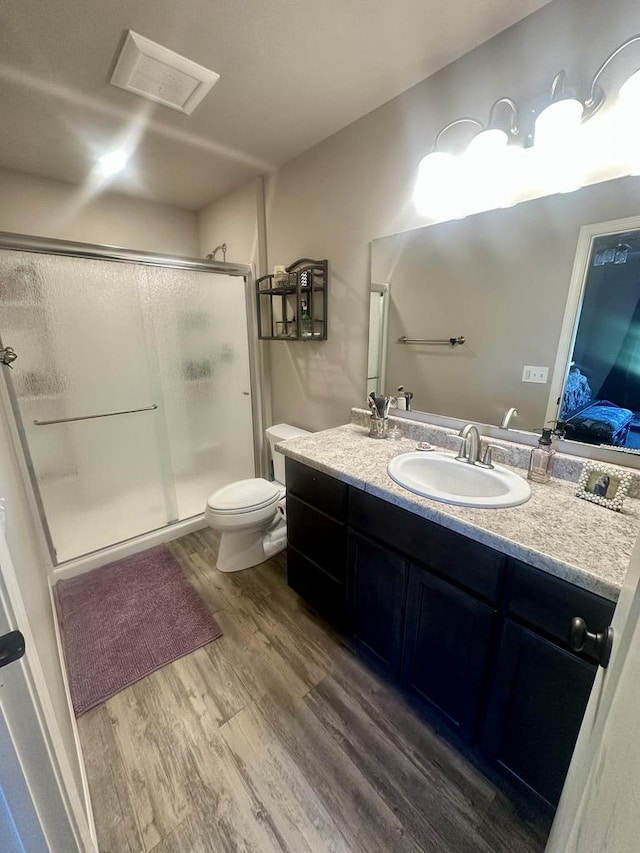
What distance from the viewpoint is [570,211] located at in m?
1.13

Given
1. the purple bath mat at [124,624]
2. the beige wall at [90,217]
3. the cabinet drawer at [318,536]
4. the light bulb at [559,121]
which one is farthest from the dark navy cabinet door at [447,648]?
the beige wall at [90,217]

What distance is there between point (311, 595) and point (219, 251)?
260 cm

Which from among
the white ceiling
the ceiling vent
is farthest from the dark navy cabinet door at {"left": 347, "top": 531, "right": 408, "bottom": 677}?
the ceiling vent

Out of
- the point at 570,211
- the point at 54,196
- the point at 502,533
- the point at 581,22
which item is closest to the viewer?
the point at 502,533

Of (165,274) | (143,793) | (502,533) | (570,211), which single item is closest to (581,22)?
(570,211)

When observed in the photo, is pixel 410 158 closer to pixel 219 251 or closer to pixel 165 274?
pixel 165 274

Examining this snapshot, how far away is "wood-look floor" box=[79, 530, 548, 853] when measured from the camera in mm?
958

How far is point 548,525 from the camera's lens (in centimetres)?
94

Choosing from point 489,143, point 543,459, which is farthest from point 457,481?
point 489,143

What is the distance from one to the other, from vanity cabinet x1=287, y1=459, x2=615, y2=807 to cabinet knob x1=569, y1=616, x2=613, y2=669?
18 cm

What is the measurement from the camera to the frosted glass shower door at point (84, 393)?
5.83 feet

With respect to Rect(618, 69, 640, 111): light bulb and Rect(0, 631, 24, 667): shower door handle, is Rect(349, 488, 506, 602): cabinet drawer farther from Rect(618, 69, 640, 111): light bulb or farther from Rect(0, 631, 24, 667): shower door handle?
Rect(618, 69, 640, 111): light bulb

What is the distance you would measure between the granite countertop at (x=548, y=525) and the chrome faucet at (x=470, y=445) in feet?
0.52

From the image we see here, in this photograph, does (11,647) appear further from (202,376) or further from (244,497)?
(202,376)
